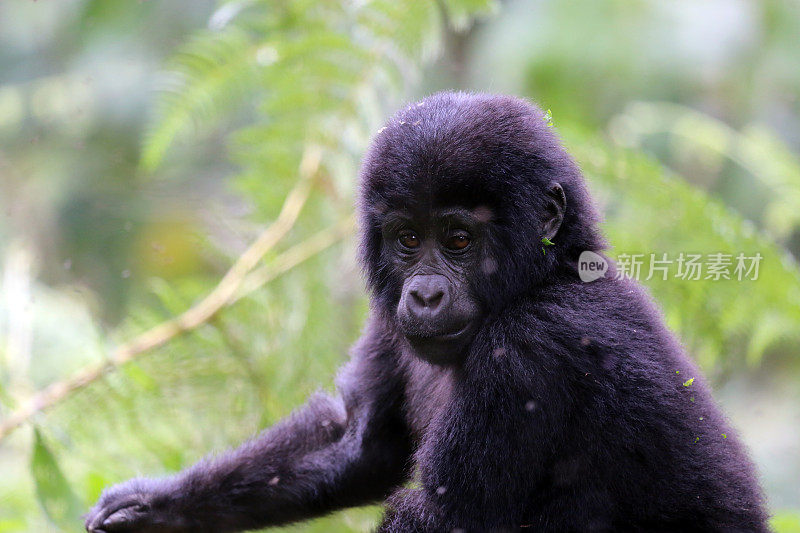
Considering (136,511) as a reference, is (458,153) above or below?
above

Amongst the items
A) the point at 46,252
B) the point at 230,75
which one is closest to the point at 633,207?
the point at 230,75

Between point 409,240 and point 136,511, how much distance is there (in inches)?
56.2

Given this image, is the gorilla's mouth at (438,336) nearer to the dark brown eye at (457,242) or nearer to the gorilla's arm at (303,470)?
the dark brown eye at (457,242)

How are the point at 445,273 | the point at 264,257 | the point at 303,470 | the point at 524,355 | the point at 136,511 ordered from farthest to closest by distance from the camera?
the point at 264,257
the point at 303,470
the point at 136,511
the point at 445,273
the point at 524,355

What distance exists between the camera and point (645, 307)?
9.45 ft

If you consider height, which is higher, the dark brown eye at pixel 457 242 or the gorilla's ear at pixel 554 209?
the gorilla's ear at pixel 554 209

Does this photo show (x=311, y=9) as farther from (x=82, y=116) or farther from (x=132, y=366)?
(x=82, y=116)

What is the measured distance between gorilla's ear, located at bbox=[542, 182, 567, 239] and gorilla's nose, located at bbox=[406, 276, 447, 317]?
0.40 m

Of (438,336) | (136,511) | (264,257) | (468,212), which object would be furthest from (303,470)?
(264,257)

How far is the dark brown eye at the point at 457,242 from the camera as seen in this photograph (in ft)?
9.07

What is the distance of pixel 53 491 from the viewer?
3623 millimetres

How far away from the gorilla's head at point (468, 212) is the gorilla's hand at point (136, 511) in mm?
1153

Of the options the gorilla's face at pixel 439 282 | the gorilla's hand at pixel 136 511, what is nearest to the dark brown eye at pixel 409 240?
the gorilla's face at pixel 439 282

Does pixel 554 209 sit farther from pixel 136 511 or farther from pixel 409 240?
pixel 136 511
